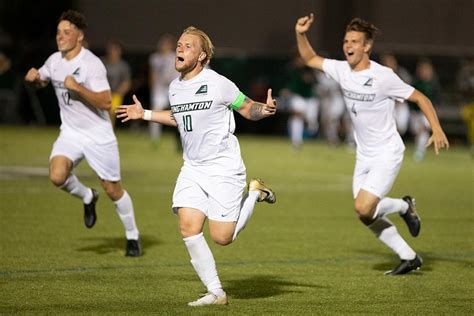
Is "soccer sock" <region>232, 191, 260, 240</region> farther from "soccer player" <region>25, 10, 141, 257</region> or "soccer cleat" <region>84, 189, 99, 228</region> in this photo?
"soccer cleat" <region>84, 189, 99, 228</region>

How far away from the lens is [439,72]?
117ft

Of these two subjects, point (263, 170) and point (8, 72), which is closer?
point (263, 170)

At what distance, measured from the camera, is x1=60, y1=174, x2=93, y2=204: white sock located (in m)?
11.4

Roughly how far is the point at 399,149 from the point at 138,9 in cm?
2916

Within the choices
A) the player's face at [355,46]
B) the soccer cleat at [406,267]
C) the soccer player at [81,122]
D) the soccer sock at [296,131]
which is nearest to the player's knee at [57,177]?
the soccer player at [81,122]

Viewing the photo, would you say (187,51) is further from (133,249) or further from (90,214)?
(90,214)

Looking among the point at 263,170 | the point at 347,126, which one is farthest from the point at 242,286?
the point at 347,126

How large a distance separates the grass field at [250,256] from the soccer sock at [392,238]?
0.85ft

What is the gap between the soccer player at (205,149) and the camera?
8.51 meters

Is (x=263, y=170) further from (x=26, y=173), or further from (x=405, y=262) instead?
(x=405, y=262)

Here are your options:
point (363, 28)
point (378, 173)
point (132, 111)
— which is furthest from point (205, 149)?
point (363, 28)

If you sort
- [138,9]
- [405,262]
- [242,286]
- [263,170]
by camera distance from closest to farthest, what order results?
1. [242,286]
2. [405,262]
3. [263,170]
4. [138,9]

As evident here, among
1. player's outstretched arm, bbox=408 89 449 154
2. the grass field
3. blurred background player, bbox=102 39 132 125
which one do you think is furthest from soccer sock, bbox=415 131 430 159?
player's outstretched arm, bbox=408 89 449 154

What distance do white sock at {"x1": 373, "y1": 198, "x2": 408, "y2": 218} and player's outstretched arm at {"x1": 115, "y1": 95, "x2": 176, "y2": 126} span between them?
2553 millimetres
